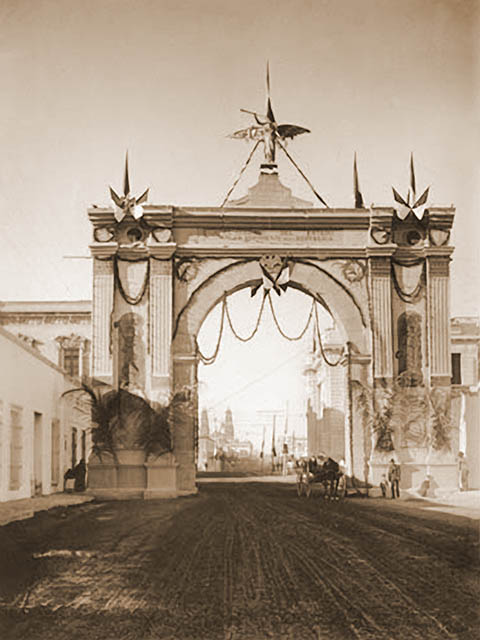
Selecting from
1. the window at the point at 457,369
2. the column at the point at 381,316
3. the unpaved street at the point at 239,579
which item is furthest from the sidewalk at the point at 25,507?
the window at the point at 457,369

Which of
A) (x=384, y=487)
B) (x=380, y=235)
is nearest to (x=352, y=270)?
(x=380, y=235)

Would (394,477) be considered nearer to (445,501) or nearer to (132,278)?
(445,501)

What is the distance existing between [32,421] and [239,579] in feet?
50.5

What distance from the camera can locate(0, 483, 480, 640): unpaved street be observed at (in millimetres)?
7758

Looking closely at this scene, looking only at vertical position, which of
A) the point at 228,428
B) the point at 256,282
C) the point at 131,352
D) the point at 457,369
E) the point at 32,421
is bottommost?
the point at 228,428

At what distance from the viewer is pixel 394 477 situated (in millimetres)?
26844

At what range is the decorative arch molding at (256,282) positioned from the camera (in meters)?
29.1

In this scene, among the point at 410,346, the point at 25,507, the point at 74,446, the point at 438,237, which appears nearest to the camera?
the point at 25,507

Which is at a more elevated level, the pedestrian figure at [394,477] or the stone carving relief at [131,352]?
the stone carving relief at [131,352]

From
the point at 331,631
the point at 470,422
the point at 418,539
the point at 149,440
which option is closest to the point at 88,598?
the point at 331,631

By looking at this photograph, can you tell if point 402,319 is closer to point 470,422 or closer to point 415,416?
point 415,416

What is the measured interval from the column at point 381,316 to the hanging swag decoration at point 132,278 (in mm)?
6870

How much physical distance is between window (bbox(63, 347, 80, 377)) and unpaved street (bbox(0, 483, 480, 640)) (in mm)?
30504

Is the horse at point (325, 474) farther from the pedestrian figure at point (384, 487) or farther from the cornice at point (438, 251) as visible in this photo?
the cornice at point (438, 251)
